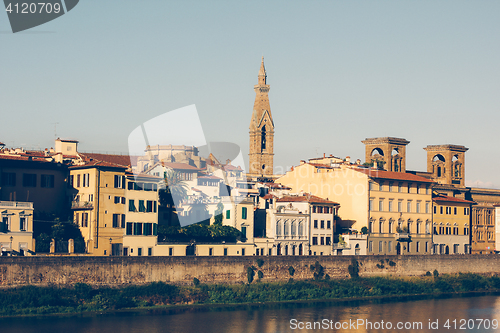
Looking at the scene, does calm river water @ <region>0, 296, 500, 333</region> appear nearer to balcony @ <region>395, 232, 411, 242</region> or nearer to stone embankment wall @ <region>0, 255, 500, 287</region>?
stone embankment wall @ <region>0, 255, 500, 287</region>

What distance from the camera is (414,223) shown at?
87062 mm

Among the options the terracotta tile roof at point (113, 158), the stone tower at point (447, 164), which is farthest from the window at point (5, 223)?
the stone tower at point (447, 164)

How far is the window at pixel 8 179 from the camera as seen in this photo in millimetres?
64000

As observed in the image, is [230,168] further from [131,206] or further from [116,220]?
[131,206]

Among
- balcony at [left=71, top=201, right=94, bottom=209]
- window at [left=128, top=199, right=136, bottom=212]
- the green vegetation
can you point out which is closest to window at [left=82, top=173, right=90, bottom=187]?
balcony at [left=71, top=201, right=94, bottom=209]

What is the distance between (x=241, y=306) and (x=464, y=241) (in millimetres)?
42802

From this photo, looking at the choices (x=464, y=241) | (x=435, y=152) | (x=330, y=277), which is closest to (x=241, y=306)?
(x=330, y=277)

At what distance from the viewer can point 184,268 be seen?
197 feet

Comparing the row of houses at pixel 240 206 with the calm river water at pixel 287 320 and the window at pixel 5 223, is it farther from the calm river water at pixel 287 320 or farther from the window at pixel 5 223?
the calm river water at pixel 287 320

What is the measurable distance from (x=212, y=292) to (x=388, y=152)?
5128cm

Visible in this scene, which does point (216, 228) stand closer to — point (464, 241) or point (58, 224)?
point (58, 224)

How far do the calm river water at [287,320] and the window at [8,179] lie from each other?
1728 centimetres

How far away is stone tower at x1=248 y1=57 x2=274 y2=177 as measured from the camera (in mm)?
121250

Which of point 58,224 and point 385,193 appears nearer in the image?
point 58,224
